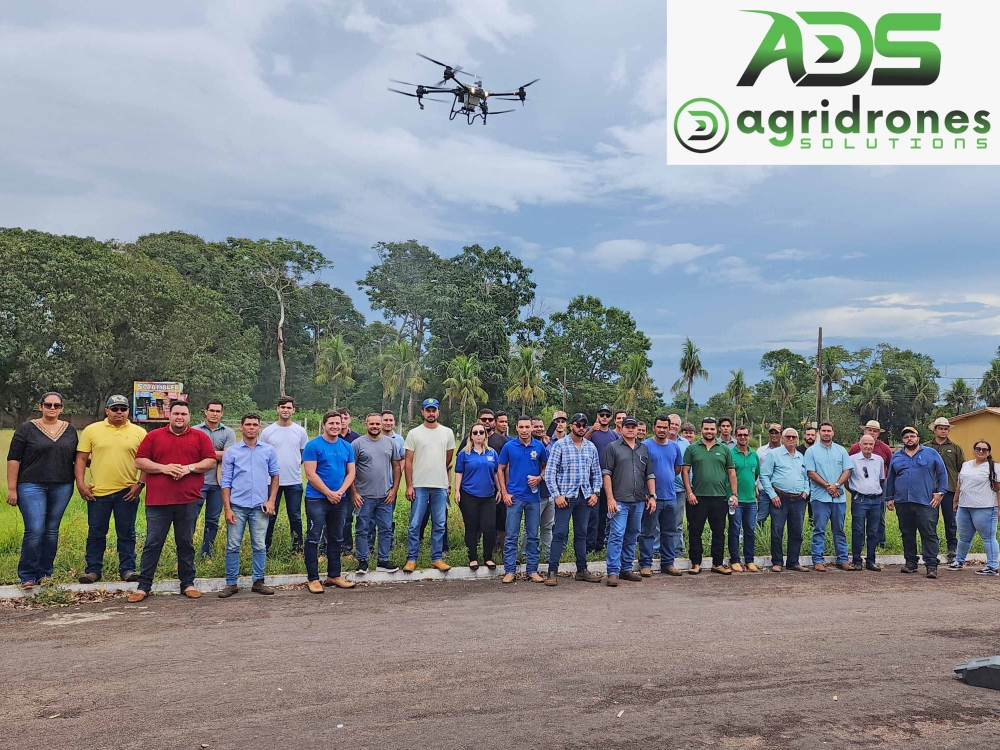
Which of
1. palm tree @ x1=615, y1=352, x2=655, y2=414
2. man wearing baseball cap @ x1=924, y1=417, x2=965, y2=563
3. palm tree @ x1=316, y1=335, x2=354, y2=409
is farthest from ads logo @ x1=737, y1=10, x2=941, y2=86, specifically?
palm tree @ x1=316, y1=335, x2=354, y2=409

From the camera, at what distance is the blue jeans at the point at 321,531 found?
25.6 feet

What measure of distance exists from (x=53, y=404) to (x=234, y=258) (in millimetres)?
56105

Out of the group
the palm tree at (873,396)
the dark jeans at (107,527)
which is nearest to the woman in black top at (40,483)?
the dark jeans at (107,527)

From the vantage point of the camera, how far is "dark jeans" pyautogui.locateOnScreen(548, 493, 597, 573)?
8.47 meters

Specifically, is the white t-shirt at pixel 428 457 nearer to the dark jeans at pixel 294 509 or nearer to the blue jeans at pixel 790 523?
the dark jeans at pixel 294 509

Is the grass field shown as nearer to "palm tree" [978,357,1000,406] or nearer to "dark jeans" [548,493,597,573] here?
"dark jeans" [548,493,597,573]

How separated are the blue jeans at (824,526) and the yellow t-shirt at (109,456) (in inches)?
338

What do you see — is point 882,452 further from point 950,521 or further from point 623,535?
point 623,535

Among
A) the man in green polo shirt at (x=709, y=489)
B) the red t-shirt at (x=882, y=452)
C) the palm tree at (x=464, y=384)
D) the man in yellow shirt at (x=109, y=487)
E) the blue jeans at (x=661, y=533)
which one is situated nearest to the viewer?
the man in yellow shirt at (x=109, y=487)

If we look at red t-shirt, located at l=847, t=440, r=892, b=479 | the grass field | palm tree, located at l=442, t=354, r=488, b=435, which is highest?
palm tree, located at l=442, t=354, r=488, b=435

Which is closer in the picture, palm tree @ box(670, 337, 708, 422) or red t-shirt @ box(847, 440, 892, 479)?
red t-shirt @ box(847, 440, 892, 479)

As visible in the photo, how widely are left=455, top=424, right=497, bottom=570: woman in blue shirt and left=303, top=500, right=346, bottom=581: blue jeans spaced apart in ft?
4.99

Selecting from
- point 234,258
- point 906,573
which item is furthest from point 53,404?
point 234,258

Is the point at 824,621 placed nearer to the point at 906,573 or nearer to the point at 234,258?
the point at 906,573
